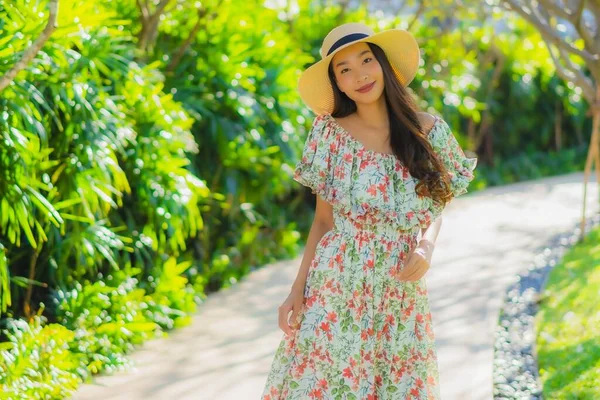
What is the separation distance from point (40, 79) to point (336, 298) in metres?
1.92

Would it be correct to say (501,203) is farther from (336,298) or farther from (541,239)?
(336,298)

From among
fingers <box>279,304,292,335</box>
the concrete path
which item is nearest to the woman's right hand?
fingers <box>279,304,292,335</box>

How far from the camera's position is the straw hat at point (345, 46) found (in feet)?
9.24

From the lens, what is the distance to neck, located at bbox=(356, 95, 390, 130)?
2.91m

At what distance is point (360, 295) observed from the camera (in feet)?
9.25

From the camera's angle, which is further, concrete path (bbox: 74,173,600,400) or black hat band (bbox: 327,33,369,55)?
concrete path (bbox: 74,173,600,400)

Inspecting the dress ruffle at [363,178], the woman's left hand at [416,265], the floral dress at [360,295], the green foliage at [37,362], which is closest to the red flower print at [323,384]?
the floral dress at [360,295]

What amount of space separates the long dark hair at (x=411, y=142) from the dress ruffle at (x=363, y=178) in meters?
0.03

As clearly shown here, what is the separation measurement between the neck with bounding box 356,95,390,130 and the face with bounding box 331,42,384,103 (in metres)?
0.06

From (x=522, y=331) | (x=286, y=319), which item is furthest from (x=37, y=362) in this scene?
(x=522, y=331)

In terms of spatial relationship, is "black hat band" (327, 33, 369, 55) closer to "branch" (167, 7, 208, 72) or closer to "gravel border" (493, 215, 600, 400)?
"gravel border" (493, 215, 600, 400)

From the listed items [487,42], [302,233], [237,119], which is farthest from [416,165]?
[487,42]

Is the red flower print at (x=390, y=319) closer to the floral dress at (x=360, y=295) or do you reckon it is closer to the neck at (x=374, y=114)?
the floral dress at (x=360, y=295)

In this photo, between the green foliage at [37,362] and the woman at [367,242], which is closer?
the woman at [367,242]
